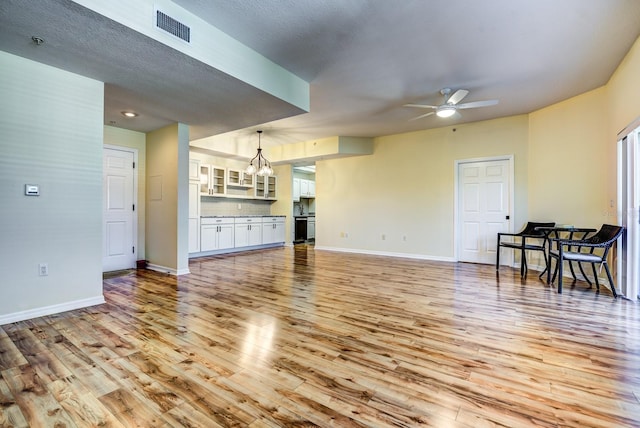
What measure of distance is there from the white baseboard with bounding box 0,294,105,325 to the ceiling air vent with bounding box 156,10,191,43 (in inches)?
114

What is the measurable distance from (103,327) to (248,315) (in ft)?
4.15

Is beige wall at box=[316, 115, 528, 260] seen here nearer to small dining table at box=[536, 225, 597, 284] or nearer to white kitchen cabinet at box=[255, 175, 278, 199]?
small dining table at box=[536, 225, 597, 284]

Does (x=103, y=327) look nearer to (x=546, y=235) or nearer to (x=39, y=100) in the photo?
(x=39, y=100)

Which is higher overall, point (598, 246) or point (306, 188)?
point (306, 188)

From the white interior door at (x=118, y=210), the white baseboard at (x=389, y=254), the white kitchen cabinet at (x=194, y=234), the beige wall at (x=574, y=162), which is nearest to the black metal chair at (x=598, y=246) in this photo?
the beige wall at (x=574, y=162)

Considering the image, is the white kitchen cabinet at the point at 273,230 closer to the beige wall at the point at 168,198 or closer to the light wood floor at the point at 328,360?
the beige wall at the point at 168,198

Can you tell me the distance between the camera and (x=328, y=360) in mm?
2062

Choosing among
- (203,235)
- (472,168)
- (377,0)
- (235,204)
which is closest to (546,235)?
(472,168)

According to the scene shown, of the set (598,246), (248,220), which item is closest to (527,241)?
(598,246)

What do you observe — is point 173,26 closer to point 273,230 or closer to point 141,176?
point 141,176

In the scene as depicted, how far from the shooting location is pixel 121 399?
1628mm

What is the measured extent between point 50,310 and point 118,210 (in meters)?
2.45

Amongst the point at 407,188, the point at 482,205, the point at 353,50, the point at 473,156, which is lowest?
the point at 482,205

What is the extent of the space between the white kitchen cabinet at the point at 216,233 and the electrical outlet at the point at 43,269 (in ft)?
11.2
